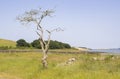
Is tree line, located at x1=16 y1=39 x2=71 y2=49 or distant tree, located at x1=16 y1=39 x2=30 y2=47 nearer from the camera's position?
tree line, located at x1=16 y1=39 x2=71 y2=49

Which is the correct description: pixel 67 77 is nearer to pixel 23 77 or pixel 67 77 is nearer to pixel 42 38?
pixel 23 77

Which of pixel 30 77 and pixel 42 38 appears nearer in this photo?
pixel 30 77

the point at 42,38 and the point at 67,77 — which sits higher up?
→ the point at 42,38

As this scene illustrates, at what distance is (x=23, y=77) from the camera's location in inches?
1070

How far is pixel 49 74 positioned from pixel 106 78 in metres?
5.95

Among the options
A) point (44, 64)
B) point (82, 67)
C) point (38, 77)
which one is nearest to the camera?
point (38, 77)

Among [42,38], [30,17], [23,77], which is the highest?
[30,17]

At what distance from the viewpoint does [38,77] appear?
2569cm

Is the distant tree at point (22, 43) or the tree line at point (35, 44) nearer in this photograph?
the tree line at point (35, 44)

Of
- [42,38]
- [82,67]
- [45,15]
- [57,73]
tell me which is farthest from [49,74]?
[45,15]

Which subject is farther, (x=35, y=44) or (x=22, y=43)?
(x=22, y=43)

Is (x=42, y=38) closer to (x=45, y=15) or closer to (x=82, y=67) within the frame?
A: (x=45, y=15)

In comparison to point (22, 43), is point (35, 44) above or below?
below

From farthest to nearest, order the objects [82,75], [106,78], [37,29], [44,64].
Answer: [37,29] → [44,64] → [82,75] → [106,78]
